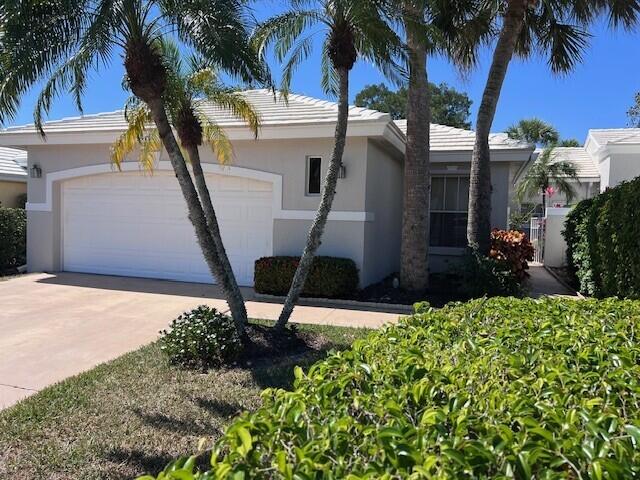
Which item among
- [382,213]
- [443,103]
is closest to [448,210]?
[382,213]

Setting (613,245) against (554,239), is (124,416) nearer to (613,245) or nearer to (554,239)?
(613,245)

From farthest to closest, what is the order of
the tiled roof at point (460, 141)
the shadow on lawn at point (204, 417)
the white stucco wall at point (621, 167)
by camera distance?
the white stucco wall at point (621, 167)
the tiled roof at point (460, 141)
the shadow on lawn at point (204, 417)

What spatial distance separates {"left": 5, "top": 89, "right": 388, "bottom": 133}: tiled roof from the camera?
10.8 meters

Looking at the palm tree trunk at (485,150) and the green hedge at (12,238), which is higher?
the palm tree trunk at (485,150)

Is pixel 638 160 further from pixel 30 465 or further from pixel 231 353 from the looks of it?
pixel 30 465

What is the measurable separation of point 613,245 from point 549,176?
761 inches

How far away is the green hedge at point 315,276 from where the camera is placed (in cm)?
1030

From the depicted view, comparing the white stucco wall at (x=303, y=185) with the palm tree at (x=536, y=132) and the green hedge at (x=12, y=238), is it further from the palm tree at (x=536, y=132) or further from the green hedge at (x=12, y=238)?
the palm tree at (x=536, y=132)

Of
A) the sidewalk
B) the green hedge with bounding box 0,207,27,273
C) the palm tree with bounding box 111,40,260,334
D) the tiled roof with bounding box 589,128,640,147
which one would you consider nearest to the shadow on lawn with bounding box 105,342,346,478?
the palm tree with bounding box 111,40,260,334

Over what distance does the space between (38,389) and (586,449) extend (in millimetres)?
5470

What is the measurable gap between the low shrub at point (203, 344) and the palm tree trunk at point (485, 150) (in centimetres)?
686

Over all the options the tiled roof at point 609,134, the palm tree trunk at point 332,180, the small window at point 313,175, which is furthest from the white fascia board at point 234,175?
the tiled roof at point 609,134

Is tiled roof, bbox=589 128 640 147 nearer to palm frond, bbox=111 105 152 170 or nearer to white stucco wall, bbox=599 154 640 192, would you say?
white stucco wall, bbox=599 154 640 192

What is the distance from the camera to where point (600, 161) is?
21.7 metres
